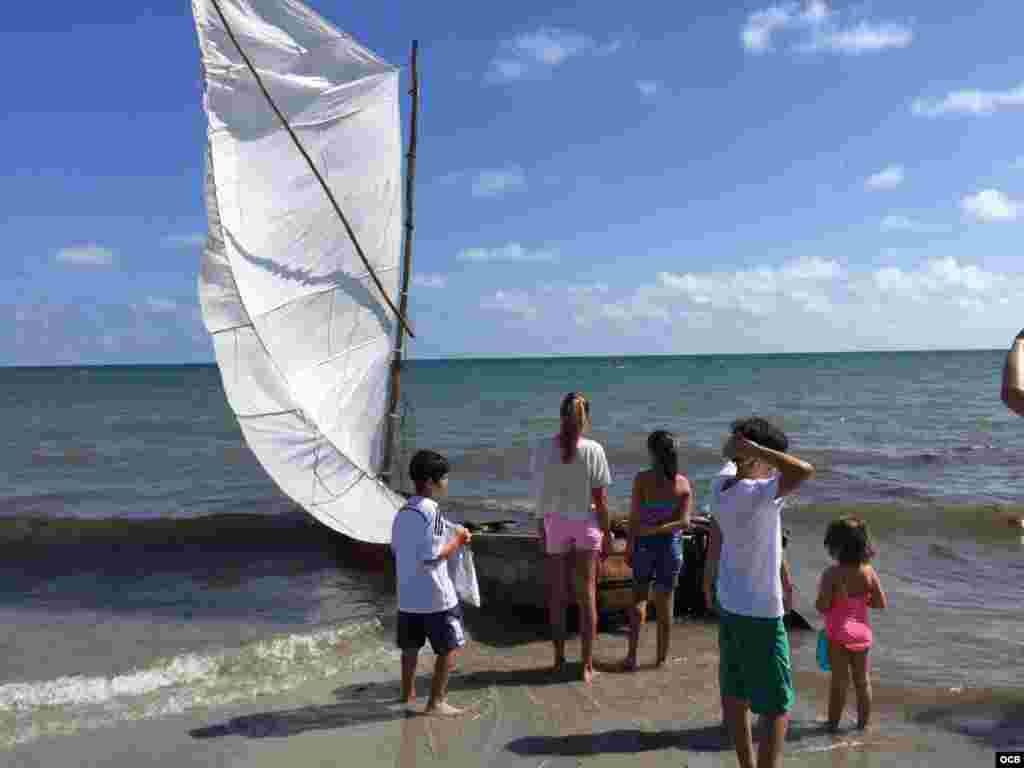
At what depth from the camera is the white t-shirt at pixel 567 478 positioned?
18.1ft

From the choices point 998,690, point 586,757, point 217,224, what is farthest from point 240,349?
point 998,690

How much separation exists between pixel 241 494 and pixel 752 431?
52.7 ft

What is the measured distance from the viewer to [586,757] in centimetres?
467

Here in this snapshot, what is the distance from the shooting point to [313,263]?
838 cm

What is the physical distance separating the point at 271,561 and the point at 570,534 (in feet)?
23.4

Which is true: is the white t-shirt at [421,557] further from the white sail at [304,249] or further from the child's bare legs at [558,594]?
the white sail at [304,249]

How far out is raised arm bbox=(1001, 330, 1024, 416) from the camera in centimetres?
266

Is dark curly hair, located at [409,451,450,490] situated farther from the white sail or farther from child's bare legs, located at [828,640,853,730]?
the white sail

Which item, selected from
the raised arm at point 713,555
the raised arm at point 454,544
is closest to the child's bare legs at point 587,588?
the raised arm at point 454,544

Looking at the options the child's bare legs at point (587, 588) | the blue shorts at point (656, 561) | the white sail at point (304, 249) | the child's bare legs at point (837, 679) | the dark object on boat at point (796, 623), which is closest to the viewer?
the child's bare legs at point (837, 679)

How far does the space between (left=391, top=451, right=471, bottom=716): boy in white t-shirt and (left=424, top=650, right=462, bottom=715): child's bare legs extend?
0.08 metres

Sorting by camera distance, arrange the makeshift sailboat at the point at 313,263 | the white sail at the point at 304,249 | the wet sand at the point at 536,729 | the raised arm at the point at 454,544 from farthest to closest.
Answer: the white sail at the point at 304,249 → the makeshift sailboat at the point at 313,263 → the raised arm at the point at 454,544 → the wet sand at the point at 536,729

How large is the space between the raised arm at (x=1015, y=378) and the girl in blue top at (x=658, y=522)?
2.95m

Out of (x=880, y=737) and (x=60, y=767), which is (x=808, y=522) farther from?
(x=60, y=767)
